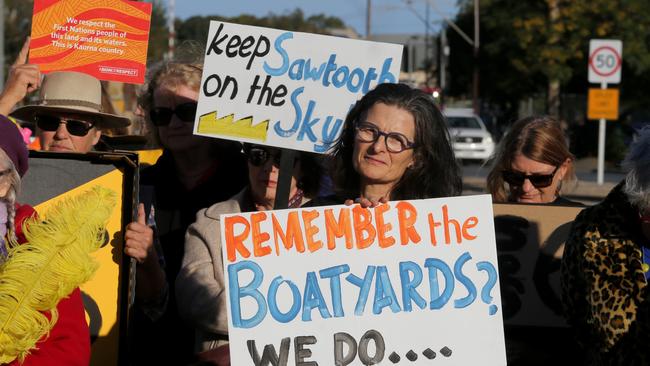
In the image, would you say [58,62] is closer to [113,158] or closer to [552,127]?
[113,158]

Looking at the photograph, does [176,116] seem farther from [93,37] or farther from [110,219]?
[110,219]

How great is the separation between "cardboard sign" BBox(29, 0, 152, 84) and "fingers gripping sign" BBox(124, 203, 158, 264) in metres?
1.39

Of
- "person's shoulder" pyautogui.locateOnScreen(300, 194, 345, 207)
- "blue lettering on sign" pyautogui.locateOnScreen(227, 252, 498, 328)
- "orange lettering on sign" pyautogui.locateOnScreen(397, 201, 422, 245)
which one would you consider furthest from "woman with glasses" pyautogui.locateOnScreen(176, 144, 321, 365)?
"orange lettering on sign" pyautogui.locateOnScreen(397, 201, 422, 245)

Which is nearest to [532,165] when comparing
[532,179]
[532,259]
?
[532,179]

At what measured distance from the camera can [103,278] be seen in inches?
144

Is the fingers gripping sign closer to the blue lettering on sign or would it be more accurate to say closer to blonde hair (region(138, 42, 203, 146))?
the blue lettering on sign

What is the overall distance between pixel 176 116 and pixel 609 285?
2.20m

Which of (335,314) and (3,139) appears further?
(335,314)

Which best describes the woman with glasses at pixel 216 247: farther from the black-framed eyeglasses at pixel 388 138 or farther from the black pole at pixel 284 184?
the black-framed eyeglasses at pixel 388 138

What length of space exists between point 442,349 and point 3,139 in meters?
1.39

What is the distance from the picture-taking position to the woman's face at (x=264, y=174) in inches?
165

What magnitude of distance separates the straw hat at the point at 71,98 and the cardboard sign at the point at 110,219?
0.70 metres

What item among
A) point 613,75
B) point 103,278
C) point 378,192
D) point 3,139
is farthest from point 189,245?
point 613,75

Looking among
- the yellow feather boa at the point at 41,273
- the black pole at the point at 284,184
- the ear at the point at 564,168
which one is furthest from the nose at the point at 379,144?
the ear at the point at 564,168
